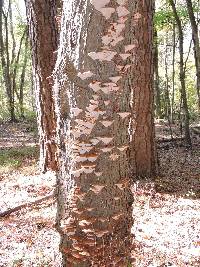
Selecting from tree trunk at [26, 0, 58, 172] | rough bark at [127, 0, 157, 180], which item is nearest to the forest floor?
rough bark at [127, 0, 157, 180]

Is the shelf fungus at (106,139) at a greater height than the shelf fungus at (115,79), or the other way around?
the shelf fungus at (115,79)

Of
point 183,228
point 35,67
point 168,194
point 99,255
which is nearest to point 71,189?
point 99,255

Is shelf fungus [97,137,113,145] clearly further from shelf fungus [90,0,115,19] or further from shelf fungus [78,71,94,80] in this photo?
shelf fungus [90,0,115,19]

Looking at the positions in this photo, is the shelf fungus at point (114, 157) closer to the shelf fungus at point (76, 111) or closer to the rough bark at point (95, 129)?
the rough bark at point (95, 129)

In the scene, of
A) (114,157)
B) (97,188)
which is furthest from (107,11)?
(97,188)

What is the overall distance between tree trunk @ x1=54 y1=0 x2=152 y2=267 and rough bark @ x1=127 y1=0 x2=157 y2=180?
15.6ft

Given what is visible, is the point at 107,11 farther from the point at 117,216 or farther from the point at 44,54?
the point at 44,54

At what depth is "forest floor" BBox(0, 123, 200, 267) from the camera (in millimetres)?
5000

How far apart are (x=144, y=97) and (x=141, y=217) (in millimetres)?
2434

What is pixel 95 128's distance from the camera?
8.34 feet

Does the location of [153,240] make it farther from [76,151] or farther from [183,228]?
[76,151]

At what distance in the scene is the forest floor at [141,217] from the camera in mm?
5000

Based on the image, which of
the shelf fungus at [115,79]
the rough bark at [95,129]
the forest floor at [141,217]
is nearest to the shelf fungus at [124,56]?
the rough bark at [95,129]

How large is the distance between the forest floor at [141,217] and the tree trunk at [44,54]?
106 centimetres
